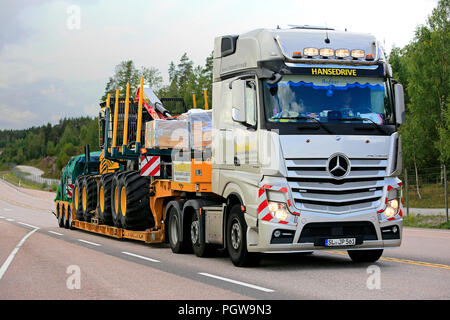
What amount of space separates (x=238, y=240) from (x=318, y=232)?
1.57 m

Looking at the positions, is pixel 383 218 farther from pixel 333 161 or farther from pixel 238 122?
pixel 238 122

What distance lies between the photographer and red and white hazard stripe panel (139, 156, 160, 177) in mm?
17000

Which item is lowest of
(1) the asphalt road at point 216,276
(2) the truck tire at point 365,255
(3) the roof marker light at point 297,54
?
(1) the asphalt road at point 216,276

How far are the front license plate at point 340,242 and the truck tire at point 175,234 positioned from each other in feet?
14.7

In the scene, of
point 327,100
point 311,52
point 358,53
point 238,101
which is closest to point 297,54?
point 311,52

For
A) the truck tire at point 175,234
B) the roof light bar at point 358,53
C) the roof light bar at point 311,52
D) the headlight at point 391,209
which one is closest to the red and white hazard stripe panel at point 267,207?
the headlight at point 391,209

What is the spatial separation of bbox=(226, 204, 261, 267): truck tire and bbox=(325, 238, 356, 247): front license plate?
1.36m

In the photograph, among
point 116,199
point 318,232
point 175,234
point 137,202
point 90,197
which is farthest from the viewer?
point 90,197

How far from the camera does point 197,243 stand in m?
14.0

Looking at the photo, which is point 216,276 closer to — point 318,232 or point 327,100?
point 318,232

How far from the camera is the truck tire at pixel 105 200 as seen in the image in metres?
20.4

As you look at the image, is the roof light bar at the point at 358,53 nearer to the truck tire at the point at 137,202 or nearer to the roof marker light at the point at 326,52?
the roof marker light at the point at 326,52

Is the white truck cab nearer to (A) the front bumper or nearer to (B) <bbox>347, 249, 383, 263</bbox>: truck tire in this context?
(A) the front bumper
